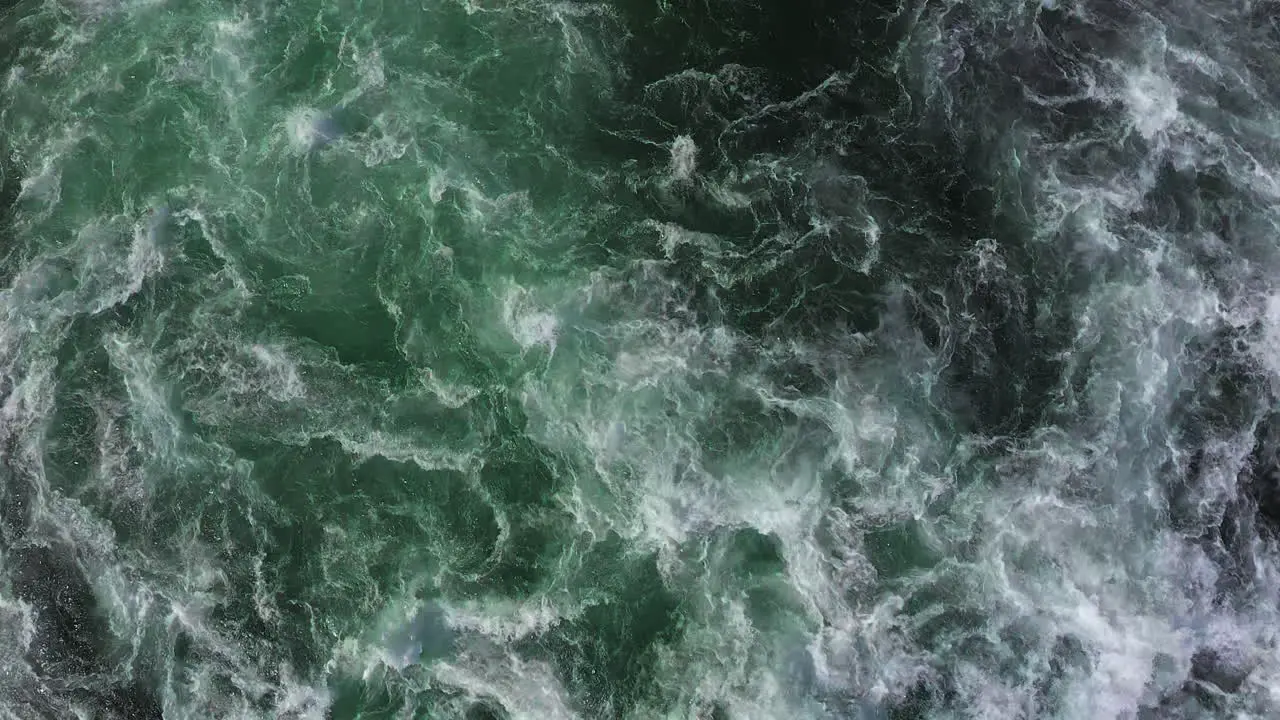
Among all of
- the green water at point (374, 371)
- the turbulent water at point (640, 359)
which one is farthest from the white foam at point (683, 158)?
the green water at point (374, 371)

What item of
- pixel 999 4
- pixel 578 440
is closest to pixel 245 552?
pixel 578 440

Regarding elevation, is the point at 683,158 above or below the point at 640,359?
above

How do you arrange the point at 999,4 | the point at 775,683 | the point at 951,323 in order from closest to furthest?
the point at 775,683 < the point at 951,323 < the point at 999,4

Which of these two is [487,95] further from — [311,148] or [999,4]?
[999,4]

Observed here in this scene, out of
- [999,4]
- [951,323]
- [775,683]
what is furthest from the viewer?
[999,4]

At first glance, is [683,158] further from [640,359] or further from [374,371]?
[374,371]

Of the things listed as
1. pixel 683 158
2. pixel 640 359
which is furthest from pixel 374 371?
pixel 683 158

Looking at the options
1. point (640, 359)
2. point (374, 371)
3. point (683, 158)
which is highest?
point (683, 158)

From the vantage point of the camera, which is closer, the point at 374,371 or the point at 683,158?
the point at 374,371

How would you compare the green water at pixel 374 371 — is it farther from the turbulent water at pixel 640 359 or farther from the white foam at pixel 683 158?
the white foam at pixel 683 158
